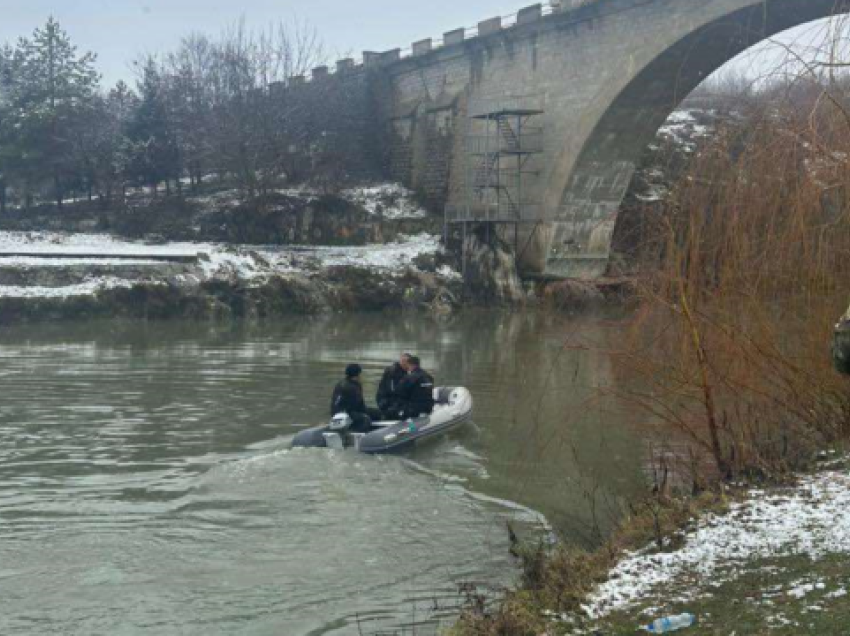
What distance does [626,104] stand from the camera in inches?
1227

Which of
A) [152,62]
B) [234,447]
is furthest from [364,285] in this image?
[234,447]

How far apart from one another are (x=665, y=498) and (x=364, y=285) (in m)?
26.7

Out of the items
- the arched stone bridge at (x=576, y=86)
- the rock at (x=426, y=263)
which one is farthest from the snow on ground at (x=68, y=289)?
the arched stone bridge at (x=576, y=86)

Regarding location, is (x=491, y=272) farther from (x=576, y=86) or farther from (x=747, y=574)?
(x=747, y=574)

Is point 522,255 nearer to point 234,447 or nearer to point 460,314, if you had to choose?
point 460,314

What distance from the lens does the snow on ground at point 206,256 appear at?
2947cm

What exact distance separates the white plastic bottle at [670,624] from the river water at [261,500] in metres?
1.75

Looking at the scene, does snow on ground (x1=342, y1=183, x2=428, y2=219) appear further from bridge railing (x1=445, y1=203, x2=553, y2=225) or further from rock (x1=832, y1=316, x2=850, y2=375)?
rock (x1=832, y1=316, x2=850, y2=375)

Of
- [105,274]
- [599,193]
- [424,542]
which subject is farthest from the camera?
[599,193]

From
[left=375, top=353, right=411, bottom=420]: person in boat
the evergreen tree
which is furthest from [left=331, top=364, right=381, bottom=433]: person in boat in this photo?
the evergreen tree

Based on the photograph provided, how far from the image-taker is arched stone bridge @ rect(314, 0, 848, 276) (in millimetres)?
27891

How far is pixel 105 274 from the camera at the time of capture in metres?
29.8

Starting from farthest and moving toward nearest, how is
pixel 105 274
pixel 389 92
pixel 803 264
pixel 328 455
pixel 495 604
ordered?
1. pixel 389 92
2. pixel 105 274
3. pixel 328 455
4. pixel 803 264
5. pixel 495 604

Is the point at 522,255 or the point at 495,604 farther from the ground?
the point at 522,255
